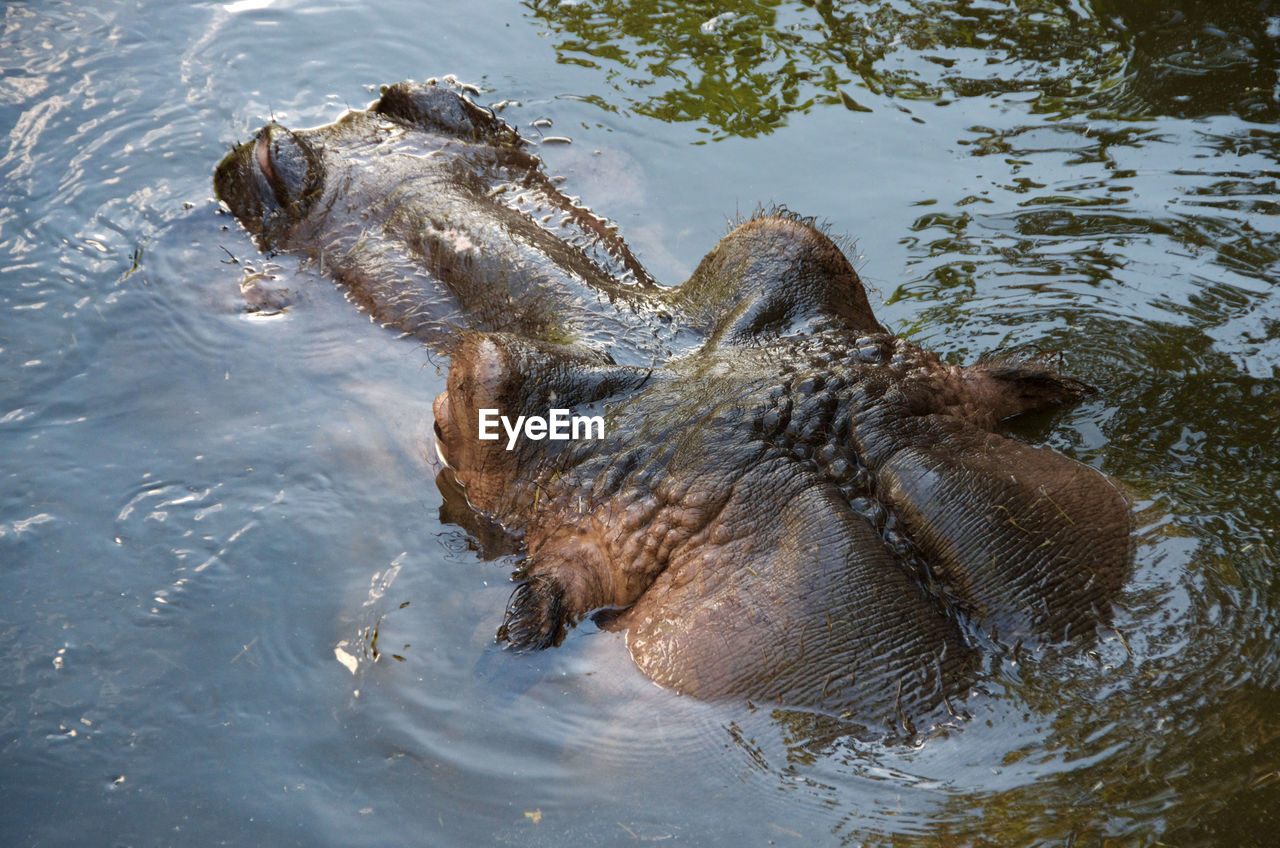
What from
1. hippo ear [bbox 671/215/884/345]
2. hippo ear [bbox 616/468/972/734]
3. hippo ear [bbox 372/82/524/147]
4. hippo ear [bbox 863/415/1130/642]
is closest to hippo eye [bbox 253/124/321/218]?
hippo ear [bbox 372/82/524/147]

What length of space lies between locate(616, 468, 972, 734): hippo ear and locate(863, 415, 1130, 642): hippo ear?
16 centimetres

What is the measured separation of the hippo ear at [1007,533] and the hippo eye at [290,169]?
399cm

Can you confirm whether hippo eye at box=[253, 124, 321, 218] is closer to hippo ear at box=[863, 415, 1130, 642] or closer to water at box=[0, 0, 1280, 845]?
water at box=[0, 0, 1280, 845]

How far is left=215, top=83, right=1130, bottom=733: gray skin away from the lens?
3584 millimetres

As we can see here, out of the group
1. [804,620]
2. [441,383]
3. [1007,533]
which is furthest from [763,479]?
[441,383]

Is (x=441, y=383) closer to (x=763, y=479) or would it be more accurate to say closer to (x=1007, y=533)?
(x=763, y=479)

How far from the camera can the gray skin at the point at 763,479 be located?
3.58 m

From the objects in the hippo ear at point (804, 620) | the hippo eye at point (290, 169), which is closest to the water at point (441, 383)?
the hippo ear at point (804, 620)

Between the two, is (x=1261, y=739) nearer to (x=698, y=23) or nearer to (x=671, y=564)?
(x=671, y=564)

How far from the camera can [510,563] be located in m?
4.73

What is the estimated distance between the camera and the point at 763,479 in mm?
3869

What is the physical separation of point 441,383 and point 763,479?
94.9 inches

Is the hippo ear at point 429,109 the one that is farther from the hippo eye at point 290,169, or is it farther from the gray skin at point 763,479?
the gray skin at point 763,479

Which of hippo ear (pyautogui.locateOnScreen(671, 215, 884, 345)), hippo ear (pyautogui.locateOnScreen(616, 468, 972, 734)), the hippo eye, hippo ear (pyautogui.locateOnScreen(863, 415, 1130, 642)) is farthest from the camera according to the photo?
the hippo eye
